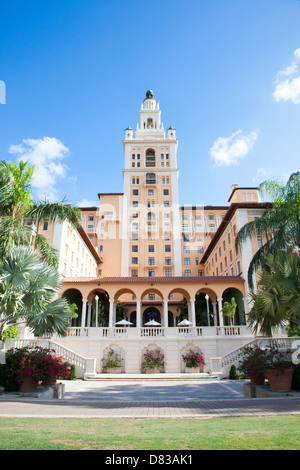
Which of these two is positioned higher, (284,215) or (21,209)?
(284,215)

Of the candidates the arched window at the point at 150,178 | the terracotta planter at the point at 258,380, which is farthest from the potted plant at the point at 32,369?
the arched window at the point at 150,178

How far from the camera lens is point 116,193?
6281cm

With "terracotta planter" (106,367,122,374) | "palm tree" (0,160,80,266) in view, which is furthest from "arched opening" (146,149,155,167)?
"palm tree" (0,160,80,266)

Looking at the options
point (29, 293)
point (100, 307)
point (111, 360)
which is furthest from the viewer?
point (100, 307)

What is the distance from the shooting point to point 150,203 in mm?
61875

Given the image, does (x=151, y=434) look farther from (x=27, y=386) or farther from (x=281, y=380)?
(x=27, y=386)

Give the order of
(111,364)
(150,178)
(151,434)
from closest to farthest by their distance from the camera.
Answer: (151,434) → (111,364) → (150,178)

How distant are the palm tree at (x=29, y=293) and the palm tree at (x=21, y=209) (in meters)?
1.31

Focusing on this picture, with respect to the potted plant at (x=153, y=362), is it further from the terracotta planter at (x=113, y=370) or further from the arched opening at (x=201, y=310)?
the arched opening at (x=201, y=310)

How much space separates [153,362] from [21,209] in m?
16.3

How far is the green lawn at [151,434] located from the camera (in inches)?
185

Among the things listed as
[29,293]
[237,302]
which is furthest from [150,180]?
[29,293]

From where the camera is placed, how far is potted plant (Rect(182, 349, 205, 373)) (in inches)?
958

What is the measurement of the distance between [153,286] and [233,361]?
37.3 ft
